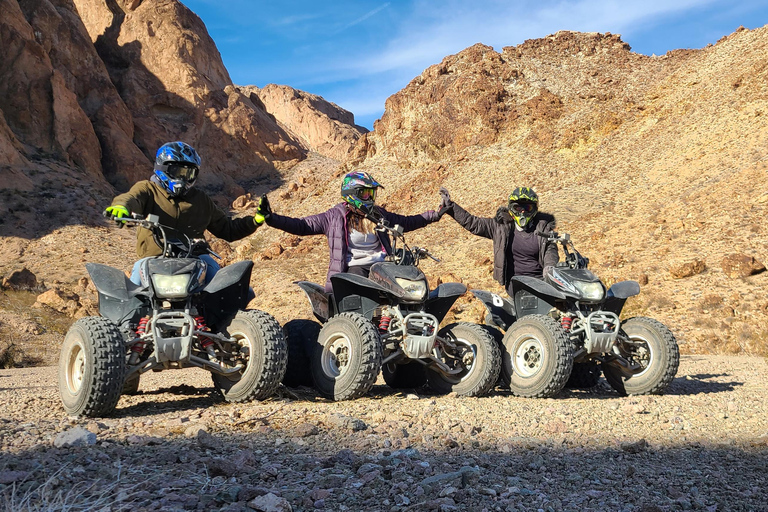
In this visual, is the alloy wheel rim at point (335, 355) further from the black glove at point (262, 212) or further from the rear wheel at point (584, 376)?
the rear wheel at point (584, 376)

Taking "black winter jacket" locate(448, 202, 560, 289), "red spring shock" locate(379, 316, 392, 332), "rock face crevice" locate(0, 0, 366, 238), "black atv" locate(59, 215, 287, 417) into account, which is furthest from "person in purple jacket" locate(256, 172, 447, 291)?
"rock face crevice" locate(0, 0, 366, 238)

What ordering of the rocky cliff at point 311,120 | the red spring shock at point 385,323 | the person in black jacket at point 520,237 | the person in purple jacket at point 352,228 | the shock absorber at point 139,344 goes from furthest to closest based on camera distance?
the rocky cliff at point 311,120 < the person in black jacket at point 520,237 < the person in purple jacket at point 352,228 < the red spring shock at point 385,323 < the shock absorber at point 139,344

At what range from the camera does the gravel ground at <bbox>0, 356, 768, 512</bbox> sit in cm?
304

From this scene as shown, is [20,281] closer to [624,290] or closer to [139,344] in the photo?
[139,344]

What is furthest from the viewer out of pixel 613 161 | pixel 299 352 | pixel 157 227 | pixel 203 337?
pixel 613 161

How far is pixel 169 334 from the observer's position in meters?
5.19

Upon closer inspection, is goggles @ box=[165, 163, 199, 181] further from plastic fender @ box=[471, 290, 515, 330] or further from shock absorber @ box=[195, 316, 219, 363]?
plastic fender @ box=[471, 290, 515, 330]

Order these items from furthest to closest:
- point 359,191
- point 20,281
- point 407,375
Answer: point 20,281 → point 407,375 → point 359,191

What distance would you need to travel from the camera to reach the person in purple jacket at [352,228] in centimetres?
677

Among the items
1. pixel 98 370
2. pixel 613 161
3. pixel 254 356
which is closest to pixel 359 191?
pixel 254 356

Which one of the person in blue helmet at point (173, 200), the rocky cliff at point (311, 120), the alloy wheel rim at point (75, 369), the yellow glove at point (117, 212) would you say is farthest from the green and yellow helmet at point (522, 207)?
the rocky cliff at point (311, 120)

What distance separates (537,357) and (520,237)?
1653 mm

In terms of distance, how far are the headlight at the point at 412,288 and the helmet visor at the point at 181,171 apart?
2.16 metres

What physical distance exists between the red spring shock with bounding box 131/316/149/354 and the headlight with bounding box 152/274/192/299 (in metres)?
0.28
